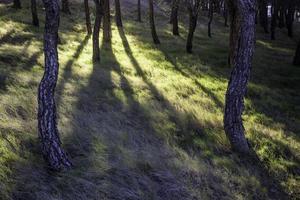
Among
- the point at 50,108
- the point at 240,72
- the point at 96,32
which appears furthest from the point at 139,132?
the point at 96,32

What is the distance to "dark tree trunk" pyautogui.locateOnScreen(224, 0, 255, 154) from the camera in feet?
37.7

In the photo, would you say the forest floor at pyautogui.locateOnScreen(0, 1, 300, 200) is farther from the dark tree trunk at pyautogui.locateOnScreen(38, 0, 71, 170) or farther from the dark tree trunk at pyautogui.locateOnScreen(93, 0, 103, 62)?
the dark tree trunk at pyautogui.locateOnScreen(93, 0, 103, 62)

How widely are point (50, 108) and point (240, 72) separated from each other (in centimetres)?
540

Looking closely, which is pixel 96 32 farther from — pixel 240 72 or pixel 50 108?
pixel 50 108

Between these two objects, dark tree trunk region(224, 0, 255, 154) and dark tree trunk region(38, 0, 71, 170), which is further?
dark tree trunk region(224, 0, 255, 154)

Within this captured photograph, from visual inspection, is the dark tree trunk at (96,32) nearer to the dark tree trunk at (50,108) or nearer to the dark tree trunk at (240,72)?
the dark tree trunk at (240,72)

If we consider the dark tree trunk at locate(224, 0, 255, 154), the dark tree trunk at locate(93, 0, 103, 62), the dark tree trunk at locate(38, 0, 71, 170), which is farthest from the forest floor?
the dark tree trunk at locate(93, 0, 103, 62)

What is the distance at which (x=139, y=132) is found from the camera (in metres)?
11.8

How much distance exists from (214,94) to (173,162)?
6989mm

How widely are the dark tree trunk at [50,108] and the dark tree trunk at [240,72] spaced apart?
5011 mm

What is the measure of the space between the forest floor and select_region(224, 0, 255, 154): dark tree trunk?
454 millimetres

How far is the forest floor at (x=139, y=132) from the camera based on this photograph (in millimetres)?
9055

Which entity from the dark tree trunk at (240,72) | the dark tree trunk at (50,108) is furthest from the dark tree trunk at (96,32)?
the dark tree trunk at (50,108)

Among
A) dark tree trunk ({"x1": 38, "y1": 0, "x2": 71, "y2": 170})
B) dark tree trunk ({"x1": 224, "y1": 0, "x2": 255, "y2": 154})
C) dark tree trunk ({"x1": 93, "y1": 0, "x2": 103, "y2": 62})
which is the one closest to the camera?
dark tree trunk ({"x1": 38, "y1": 0, "x2": 71, "y2": 170})
